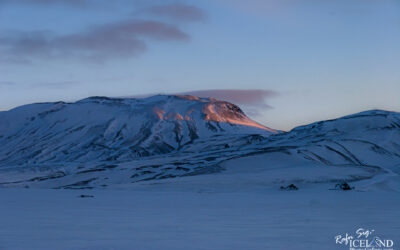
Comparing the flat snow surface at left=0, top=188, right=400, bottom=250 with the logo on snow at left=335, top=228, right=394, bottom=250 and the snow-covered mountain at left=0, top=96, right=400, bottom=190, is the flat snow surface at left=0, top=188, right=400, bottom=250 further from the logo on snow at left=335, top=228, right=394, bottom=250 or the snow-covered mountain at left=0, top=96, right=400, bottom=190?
the snow-covered mountain at left=0, top=96, right=400, bottom=190

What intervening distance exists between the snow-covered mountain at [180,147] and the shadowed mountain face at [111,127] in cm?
29

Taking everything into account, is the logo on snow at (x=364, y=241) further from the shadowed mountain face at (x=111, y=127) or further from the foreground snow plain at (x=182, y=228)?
the shadowed mountain face at (x=111, y=127)

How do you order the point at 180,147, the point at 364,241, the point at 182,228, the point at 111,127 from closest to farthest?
1. the point at 364,241
2. the point at 182,228
3. the point at 180,147
4. the point at 111,127

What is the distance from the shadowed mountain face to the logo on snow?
123824mm

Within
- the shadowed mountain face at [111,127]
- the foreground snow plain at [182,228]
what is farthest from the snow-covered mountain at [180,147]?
the foreground snow plain at [182,228]

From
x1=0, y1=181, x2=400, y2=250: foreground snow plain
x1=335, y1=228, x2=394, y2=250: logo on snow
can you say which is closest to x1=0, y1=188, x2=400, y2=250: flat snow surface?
x1=0, y1=181, x2=400, y2=250: foreground snow plain

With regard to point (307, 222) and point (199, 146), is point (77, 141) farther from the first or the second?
point (307, 222)

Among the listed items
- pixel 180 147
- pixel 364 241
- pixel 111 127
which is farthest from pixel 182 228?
pixel 111 127

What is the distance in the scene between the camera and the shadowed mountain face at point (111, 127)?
14438 cm

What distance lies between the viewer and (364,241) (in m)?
12.9

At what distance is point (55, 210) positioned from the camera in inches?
857

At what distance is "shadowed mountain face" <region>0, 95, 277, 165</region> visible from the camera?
14438cm

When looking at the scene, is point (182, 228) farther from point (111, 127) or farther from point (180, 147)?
point (111, 127)

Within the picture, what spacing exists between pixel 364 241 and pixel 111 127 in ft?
493
